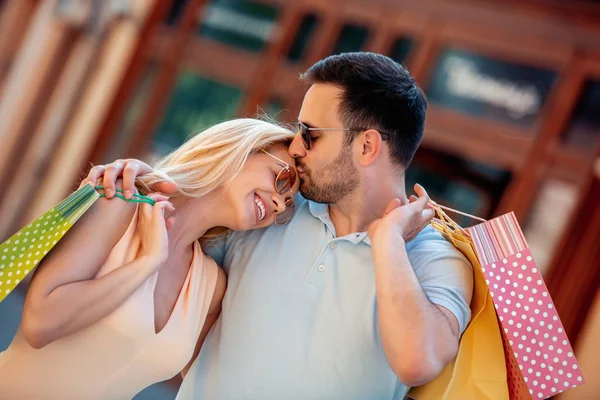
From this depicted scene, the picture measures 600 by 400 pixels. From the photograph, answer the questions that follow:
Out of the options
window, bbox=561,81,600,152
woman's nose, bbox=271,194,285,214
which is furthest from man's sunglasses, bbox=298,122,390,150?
window, bbox=561,81,600,152

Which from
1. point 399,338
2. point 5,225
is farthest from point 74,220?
point 5,225

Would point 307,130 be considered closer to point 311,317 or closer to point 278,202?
point 278,202

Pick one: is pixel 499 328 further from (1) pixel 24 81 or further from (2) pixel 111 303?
(1) pixel 24 81

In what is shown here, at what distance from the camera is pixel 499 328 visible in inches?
98.0

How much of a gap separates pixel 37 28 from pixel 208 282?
6.51 meters

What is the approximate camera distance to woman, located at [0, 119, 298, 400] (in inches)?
89.1

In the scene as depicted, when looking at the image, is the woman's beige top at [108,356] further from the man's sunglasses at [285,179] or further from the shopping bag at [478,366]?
the shopping bag at [478,366]

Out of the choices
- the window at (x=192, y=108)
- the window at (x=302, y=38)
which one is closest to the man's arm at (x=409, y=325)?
the window at (x=302, y=38)

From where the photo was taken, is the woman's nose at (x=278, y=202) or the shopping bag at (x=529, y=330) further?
the woman's nose at (x=278, y=202)

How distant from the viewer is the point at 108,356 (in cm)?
242

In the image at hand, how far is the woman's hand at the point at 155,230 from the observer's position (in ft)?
7.68

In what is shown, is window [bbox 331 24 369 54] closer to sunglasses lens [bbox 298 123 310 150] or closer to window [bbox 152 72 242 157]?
window [bbox 152 72 242 157]

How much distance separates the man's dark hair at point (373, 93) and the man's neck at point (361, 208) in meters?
0.12

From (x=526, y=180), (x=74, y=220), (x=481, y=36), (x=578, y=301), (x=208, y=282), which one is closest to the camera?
(x=74, y=220)
